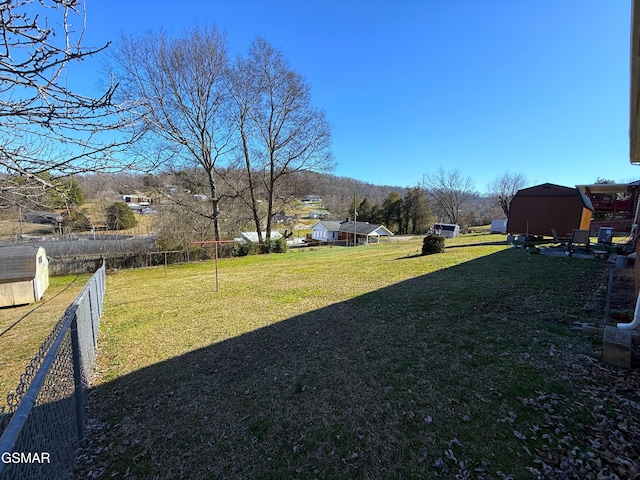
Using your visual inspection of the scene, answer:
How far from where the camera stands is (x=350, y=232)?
130 ft

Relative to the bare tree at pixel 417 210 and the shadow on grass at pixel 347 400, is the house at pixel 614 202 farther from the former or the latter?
the bare tree at pixel 417 210

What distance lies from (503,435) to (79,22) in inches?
188

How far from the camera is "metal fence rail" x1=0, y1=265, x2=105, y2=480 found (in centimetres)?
126

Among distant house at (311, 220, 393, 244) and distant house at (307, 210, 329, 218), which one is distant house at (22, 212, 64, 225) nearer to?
distant house at (311, 220, 393, 244)

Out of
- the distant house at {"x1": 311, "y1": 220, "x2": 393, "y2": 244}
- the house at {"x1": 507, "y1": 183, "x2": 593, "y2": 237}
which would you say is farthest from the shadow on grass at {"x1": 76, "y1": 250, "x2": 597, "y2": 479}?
the distant house at {"x1": 311, "y1": 220, "x2": 393, "y2": 244}

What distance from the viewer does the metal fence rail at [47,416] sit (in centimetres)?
126

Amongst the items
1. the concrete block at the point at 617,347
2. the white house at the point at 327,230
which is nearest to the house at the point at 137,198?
the concrete block at the point at 617,347

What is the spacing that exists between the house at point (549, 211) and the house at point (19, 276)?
2339cm

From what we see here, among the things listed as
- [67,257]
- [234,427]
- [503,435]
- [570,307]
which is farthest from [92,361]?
A: [67,257]

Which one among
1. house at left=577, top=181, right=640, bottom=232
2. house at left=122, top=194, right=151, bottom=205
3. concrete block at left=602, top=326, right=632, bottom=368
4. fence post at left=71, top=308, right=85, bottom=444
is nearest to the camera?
fence post at left=71, top=308, right=85, bottom=444

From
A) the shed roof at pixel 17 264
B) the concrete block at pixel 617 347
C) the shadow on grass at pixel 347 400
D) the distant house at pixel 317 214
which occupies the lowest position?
the shadow on grass at pixel 347 400

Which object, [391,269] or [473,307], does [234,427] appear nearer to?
[473,307]

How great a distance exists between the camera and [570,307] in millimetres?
5141

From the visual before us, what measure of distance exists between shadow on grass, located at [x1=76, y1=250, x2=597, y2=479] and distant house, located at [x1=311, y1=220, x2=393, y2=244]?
2833 centimetres
